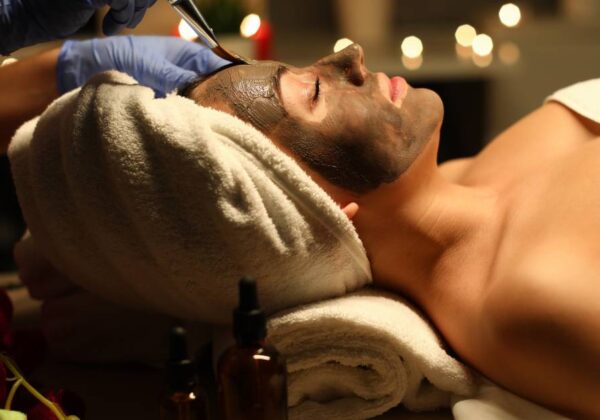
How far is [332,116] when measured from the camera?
1.25 meters

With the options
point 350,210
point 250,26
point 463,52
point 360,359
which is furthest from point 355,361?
point 463,52

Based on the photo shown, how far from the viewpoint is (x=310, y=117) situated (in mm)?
1248

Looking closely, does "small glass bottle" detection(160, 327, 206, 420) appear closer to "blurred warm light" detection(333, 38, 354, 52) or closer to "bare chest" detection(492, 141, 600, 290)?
"bare chest" detection(492, 141, 600, 290)

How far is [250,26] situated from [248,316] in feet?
5.84

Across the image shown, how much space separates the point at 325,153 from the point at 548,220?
340 millimetres

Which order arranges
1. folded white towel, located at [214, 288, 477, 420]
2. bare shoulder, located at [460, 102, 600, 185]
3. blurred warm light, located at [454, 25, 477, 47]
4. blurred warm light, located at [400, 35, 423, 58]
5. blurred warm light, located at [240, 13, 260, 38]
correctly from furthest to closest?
blurred warm light, located at [454, 25, 477, 47] → blurred warm light, located at [400, 35, 423, 58] → blurred warm light, located at [240, 13, 260, 38] → bare shoulder, located at [460, 102, 600, 185] → folded white towel, located at [214, 288, 477, 420]

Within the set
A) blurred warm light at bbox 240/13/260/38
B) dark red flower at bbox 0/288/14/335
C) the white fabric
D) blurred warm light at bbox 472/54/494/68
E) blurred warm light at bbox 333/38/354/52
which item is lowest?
dark red flower at bbox 0/288/14/335

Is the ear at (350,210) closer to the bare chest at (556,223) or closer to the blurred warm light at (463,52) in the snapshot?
the bare chest at (556,223)

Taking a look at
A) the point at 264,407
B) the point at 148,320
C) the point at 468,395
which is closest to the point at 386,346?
the point at 468,395

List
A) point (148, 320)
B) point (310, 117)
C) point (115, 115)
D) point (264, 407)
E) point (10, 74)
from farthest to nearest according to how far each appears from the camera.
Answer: point (10, 74), point (148, 320), point (310, 117), point (115, 115), point (264, 407)

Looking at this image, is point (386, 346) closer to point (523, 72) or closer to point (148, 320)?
point (148, 320)

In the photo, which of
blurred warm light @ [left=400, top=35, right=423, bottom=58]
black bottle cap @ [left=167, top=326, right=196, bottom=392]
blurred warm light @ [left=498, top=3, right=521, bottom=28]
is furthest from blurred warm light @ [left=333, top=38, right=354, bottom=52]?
black bottle cap @ [left=167, top=326, right=196, bottom=392]

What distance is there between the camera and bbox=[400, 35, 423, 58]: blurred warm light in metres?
3.06

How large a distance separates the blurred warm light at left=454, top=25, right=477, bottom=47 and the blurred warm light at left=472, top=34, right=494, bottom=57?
0.04 metres
